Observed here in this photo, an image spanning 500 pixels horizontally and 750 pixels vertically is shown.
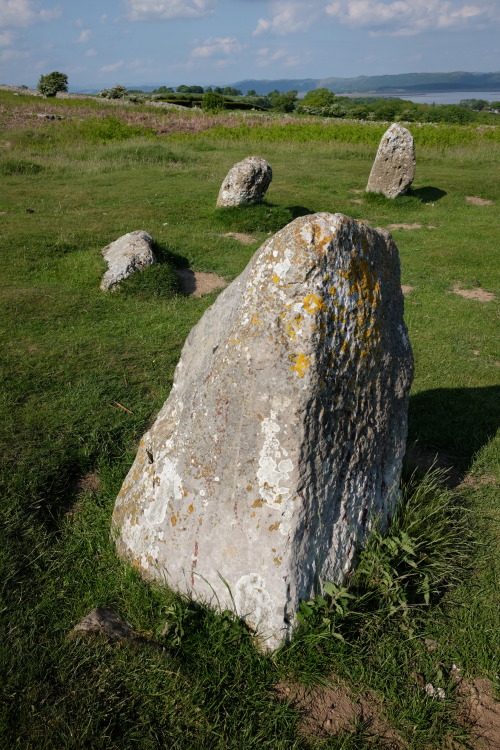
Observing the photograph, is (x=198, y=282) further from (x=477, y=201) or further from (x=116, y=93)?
(x=116, y=93)

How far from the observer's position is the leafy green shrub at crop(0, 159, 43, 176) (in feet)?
64.4

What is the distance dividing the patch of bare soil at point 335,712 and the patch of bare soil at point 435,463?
228cm

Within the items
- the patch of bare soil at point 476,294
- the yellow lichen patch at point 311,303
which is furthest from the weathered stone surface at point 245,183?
the yellow lichen patch at point 311,303

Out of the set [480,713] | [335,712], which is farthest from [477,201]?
[335,712]

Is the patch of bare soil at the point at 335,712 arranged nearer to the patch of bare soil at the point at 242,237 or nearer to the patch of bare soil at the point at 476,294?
the patch of bare soil at the point at 476,294

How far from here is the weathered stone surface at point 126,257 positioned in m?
10.3

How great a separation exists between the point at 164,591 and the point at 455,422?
417 cm

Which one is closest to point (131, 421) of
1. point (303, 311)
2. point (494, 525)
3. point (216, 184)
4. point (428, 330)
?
point (303, 311)

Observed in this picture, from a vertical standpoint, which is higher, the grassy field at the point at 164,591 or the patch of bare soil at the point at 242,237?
the patch of bare soil at the point at 242,237

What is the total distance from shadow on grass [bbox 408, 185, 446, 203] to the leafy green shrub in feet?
44.2

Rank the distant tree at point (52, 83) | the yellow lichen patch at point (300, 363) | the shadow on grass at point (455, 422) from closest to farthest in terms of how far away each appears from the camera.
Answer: the yellow lichen patch at point (300, 363)
the shadow on grass at point (455, 422)
the distant tree at point (52, 83)

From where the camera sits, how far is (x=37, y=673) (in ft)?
10.5

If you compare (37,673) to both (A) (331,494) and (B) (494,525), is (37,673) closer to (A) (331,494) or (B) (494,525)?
(A) (331,494)

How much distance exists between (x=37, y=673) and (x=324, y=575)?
1831 millimetres
